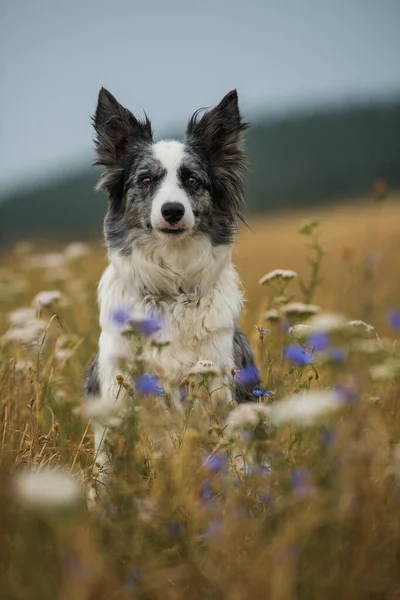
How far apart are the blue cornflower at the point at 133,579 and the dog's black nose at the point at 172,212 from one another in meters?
2.48

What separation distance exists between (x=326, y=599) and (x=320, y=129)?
138 ft

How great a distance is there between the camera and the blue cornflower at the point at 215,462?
2.70 meters

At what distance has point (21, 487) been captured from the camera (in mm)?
1681

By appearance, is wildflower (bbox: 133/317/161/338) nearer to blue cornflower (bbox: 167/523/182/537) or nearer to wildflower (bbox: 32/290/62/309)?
blue cornflower (bbox: 167/523/182/537)

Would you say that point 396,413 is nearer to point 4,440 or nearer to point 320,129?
point 4,440

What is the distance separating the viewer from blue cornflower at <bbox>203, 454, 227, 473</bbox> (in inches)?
106

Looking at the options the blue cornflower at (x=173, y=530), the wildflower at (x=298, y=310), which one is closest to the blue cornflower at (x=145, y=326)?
the blue cornflower at (x=173, y=530)

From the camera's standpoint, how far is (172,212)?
430cm

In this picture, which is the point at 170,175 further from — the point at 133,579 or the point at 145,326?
the point at 133,579

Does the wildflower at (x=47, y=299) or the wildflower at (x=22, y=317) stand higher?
the wildflower at (x=47, y=299)

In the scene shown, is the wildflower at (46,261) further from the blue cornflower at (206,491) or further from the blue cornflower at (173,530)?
the blue cornflower at (173,530)

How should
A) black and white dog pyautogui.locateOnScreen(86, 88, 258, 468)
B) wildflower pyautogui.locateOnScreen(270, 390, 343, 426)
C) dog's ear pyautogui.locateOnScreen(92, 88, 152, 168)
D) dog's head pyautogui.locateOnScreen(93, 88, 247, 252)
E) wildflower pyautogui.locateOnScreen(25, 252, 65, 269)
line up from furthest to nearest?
wildflower pyautogui.locateOnScreen(25, 252, 65, 269), dog's ear pyautogui.locateOnScreen(92, 88, 152, 168), dog's head pyautogui.locateOnScreen(93, 88, 247, 252), black and white dog pyautogui.locateOnScreen(86, 88, 258, 468), wildflower pyautogui.locateOnScreen(270, 390, 343, 426)

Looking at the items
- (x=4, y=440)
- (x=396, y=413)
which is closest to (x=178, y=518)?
(x=396, y=413)

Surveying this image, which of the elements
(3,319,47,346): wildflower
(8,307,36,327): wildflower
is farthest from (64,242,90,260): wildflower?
(3,319,47,346): wildflower
